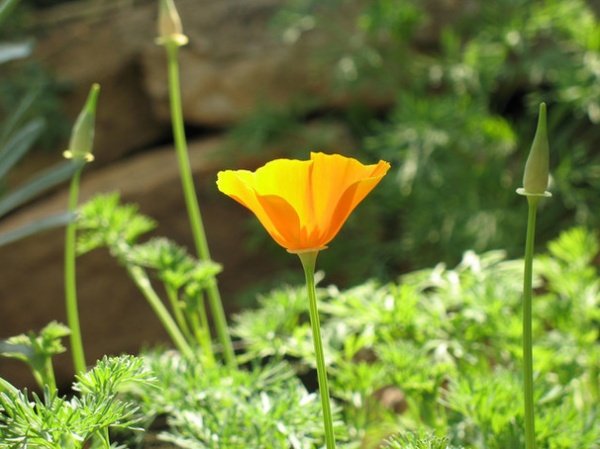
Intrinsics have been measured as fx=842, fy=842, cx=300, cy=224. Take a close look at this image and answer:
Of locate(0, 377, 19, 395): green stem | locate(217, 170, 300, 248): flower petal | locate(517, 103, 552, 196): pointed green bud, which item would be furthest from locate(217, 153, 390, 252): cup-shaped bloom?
locate(0, 377, 19, 395): green stem

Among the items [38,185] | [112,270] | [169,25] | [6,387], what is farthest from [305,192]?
[112,270]

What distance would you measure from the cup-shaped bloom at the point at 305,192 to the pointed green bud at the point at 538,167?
0.11 metres

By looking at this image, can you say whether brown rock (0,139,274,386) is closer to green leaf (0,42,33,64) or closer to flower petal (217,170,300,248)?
green leaf (0,42,33,64)

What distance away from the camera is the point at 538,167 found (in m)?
0.63

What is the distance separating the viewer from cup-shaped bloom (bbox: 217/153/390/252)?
61 centimetres

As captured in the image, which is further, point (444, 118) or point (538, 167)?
point (444, 118)

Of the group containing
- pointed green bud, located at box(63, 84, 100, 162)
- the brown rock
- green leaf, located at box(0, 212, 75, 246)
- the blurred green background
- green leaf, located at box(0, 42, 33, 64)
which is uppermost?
green leaf, located at box(0, 42, 33, 64)

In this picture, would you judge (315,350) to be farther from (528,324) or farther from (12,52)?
(12,52)

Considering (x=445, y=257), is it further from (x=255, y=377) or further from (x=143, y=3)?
(x=143, y=3)

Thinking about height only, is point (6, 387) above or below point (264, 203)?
below

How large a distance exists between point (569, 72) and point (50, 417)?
173cm

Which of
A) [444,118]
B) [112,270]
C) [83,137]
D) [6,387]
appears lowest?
[112,270]

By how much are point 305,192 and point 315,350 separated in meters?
0.12

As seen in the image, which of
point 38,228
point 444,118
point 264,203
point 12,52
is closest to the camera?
point 264,203
